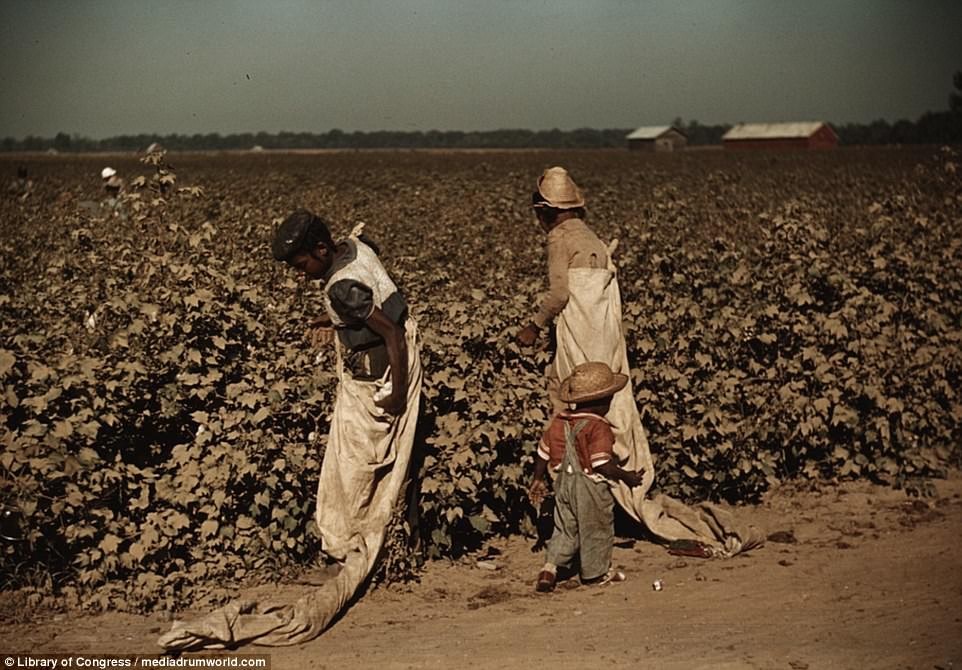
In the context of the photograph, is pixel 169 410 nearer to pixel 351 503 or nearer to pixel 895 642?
pixel 351 503

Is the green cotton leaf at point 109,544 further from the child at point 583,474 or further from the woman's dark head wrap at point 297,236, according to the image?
the child at point 583,474

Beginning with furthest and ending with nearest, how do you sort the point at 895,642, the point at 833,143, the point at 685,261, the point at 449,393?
the point at 833,143 < the point at 685,261 < the point at 449,393 < the point at 895,642

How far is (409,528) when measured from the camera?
484cm

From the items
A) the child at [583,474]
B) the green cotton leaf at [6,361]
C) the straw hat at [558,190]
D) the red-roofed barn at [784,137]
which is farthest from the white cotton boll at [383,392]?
the red-roofed barn at [784,137]

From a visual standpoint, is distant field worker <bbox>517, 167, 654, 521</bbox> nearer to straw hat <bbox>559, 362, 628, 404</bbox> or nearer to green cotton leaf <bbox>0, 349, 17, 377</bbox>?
straw hat <bbox>559, 362, 628, 404</bbox>

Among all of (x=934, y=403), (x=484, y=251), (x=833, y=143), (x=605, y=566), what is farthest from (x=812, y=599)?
(x=833, y=143)

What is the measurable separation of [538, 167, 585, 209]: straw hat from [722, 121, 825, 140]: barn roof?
70972 millimetres

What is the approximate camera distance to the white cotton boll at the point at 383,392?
433cm

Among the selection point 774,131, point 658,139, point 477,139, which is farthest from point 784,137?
point 477,139

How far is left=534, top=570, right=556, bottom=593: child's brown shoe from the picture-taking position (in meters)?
4.64

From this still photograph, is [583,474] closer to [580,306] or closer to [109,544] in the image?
[580,306]

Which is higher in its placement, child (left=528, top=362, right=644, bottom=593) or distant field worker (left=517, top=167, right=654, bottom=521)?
distant field worker (left=517, top=167, right=654, bottom=521)

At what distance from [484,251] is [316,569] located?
8902mm

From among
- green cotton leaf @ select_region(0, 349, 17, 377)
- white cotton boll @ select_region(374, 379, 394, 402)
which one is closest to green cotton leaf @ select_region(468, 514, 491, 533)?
white cotton boll @ select_region(374, 379, 394, 402)
